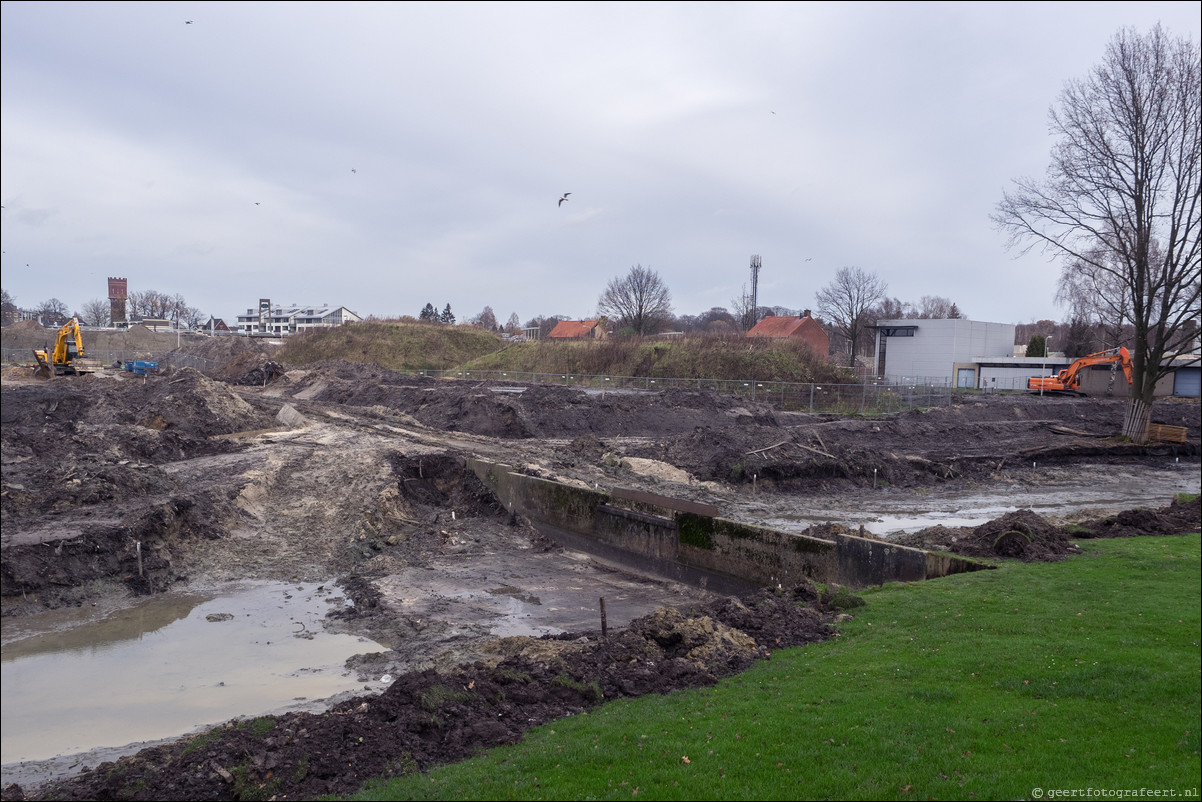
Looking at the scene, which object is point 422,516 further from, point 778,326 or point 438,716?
point 778,326

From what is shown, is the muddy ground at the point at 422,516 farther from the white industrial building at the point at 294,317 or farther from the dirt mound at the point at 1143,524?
the white industrial building at the point at 294,317

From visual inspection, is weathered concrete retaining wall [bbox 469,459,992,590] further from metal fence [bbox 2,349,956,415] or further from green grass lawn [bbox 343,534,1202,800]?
metal fence [bbox 2,349,956,415]

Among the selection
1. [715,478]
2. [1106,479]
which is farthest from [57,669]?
[1106,479]

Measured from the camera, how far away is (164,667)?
412 inches

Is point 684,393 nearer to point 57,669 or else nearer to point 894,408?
point 894,408

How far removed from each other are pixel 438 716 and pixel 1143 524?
1358cm

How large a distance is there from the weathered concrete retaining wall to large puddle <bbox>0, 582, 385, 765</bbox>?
6673 mm

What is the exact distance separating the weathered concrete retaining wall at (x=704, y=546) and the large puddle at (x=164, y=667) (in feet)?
21.9

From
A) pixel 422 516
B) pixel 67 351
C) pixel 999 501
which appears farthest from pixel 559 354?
pixel 422 516

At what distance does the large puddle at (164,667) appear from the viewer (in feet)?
28.0

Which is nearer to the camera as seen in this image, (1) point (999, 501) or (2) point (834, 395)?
(1) point (999, 501)

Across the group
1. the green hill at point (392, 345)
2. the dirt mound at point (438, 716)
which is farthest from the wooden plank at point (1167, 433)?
the green hill at point (392, 345)

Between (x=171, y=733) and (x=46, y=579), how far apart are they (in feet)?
22.3

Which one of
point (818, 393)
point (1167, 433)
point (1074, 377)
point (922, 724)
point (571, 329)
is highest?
point (571, 329)
